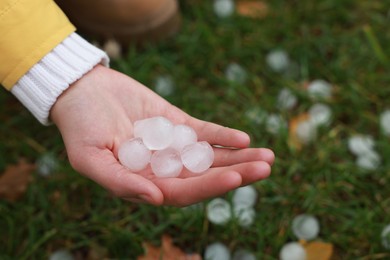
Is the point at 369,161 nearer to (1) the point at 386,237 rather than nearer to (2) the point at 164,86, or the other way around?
(1) the point at 386,237

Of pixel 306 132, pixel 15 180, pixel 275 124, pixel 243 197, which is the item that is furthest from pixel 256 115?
pixel 15 180

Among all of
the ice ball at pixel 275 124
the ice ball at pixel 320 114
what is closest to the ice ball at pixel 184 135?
the ice ball at pixel 275 124

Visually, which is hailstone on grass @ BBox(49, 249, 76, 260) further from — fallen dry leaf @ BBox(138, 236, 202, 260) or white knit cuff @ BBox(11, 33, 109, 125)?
white knit cuff @ BBox(11, 33, 109, 125)

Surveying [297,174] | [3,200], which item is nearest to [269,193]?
[297,174]

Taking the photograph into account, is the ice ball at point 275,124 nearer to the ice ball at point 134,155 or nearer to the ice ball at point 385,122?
the ice ball at point 385,122

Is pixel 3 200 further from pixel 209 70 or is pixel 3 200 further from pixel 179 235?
pixel 209 70

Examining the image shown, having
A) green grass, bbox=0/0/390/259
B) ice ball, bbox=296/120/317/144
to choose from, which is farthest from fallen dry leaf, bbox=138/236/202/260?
ice ball, bbox=296/120/317/144
